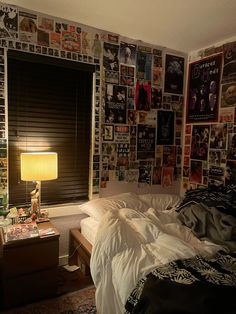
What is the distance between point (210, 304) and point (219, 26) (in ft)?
7.18

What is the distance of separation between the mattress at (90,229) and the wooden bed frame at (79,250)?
0.10ft

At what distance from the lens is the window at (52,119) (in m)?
2.05

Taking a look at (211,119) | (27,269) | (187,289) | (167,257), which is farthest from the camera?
(211,119)

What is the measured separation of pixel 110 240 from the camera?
1.50m

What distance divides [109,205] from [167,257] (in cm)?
86

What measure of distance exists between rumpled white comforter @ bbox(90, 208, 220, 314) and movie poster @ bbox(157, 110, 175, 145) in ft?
4.20

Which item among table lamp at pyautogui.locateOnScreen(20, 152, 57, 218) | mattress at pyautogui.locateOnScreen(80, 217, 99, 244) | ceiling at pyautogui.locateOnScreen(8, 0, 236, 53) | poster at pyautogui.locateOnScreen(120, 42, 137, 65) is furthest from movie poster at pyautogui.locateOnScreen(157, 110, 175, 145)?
table lamp at pyautogui.locateOnScreen(20, 152, 57, 218)

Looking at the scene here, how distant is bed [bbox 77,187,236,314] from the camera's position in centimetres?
104

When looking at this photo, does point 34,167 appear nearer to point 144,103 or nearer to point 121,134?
point 121,134

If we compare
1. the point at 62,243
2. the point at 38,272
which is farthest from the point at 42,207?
the point at 38,272

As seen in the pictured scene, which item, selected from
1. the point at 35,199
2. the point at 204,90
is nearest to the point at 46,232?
the point at 35,199

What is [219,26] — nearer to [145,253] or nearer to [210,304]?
[145,253]

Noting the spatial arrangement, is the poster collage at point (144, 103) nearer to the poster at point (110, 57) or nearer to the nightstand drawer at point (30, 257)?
the poster at point (110, 57)

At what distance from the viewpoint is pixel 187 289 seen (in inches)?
41.5
